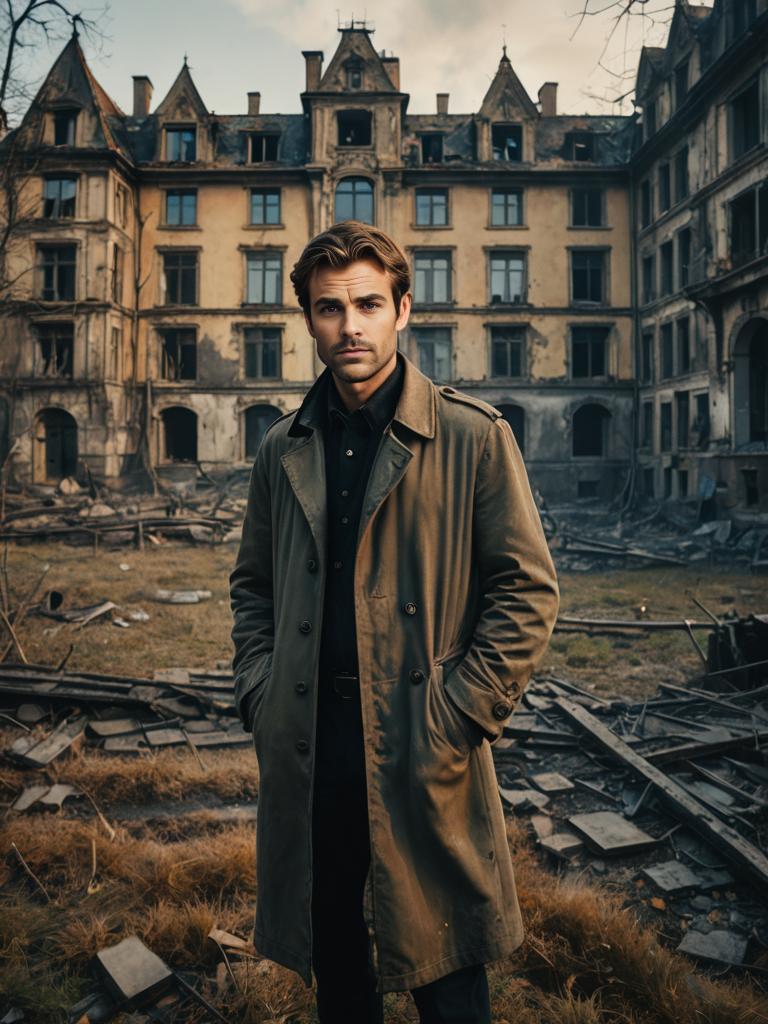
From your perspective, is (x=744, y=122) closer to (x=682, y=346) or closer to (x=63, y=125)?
(x=682, y=346)

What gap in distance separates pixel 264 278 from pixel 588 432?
14.6m

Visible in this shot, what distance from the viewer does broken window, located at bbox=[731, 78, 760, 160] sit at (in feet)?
64.7

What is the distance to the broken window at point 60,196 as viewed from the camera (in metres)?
26.2

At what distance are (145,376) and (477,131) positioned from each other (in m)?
16.5

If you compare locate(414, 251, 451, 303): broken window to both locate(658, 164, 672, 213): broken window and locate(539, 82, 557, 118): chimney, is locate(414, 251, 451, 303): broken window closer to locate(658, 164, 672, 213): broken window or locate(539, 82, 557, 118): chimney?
locate(658, 164, 672, 213): broken window

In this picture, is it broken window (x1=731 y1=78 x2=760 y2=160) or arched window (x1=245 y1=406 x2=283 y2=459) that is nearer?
broken window (x1=731 y1=78 x2=760 y2=160)

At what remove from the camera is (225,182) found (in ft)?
91.4

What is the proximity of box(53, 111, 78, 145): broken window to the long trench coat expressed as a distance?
3036 cm

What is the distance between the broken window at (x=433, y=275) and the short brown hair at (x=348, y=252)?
1050 inches

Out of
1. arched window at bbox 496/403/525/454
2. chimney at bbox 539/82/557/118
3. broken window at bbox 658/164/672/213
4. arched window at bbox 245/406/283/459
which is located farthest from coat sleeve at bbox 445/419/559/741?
chimney at bbox 539/82/557/118

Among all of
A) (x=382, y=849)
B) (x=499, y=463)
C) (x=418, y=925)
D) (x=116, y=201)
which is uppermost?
(x=116, y=201)

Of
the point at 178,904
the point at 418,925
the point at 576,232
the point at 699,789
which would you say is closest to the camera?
the point at 418,925

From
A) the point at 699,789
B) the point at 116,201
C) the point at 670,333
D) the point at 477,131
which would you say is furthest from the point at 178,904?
the point at 477,131

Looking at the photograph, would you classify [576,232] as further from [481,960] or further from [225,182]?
[481,960]
